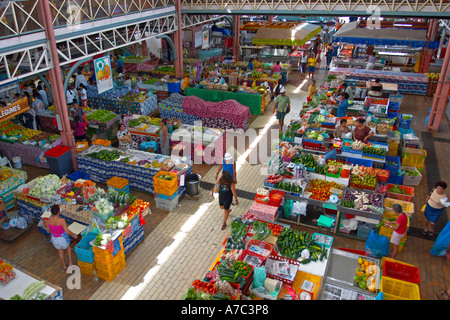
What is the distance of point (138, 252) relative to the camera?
9.11 metres

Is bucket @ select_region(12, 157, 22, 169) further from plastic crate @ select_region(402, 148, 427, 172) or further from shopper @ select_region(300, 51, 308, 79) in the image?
shopper @ select_region(300, 51, 308, 79)

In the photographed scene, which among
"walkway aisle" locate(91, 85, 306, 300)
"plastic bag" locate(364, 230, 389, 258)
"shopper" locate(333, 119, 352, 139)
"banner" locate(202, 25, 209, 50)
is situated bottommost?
"walkway aisle" locate(91, 85, 306, 300)

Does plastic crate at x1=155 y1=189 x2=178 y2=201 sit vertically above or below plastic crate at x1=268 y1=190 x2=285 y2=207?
below

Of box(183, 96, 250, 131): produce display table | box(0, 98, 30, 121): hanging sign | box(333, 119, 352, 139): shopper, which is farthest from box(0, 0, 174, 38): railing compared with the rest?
box(333, 119, 352, 139): shopper

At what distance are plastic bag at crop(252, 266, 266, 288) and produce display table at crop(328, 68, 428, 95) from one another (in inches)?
655

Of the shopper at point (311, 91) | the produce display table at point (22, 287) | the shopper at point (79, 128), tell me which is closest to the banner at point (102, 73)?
the shopper at point (79, 128)

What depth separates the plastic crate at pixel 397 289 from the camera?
630 centimetres

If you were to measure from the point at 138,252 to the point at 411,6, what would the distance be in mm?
15234

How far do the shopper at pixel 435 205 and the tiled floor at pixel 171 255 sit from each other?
0.41 metres

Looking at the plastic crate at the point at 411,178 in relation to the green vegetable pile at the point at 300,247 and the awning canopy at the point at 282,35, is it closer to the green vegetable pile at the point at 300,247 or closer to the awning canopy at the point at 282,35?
the green vegetable pile at the point at 300,247

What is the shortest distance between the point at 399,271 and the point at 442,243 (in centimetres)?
252

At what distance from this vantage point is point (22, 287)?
22.8 feet

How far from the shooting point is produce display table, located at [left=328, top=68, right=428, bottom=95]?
2052 centimetres
